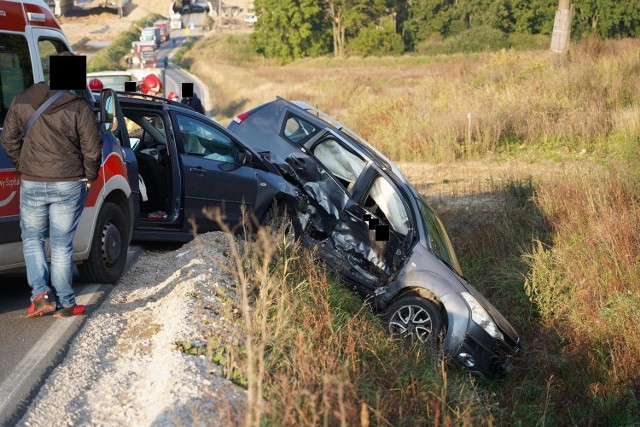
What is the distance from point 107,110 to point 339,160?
10.6 feet

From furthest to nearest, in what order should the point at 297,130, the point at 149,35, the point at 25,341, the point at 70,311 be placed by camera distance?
the point at 149,35
the point at 297,130
the point at 70,311
the point at 25,341

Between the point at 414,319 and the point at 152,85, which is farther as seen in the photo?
the point at 152,85

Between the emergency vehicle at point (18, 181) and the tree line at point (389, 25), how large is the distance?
209ft

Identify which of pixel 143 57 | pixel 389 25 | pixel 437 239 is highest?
pixel 437 239

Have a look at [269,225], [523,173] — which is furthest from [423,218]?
[523,173]

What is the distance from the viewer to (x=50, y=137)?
677cm

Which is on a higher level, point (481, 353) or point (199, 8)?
point (481, 353)

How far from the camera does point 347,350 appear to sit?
6359mm

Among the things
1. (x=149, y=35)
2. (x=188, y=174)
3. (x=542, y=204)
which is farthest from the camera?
(x=149, y=35)

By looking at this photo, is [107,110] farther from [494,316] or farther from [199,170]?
[494,316]

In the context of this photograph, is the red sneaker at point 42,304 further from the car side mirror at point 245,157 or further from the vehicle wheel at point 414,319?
the car side mirror at point 245,157

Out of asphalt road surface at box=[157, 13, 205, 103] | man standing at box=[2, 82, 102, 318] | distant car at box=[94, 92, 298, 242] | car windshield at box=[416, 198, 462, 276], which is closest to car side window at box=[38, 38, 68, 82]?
man standing at box=[2, 82, 102, 318]

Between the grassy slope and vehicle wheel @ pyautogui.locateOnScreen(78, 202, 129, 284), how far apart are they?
3.13 meters

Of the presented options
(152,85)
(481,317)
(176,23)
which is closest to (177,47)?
(176,23)
